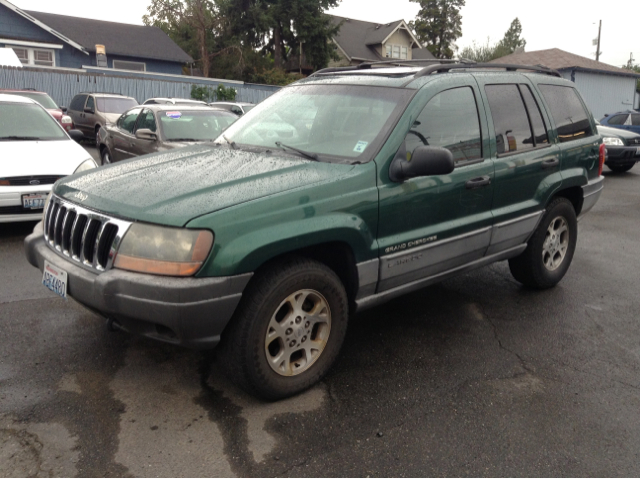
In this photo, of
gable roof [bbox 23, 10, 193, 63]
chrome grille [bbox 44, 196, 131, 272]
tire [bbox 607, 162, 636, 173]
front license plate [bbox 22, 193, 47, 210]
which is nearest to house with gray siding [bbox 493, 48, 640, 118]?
gable roof [bbox 23, 10, 193, 63]

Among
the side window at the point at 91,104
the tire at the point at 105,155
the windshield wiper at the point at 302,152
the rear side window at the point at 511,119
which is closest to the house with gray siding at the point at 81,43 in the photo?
the side window at the point at 91,104

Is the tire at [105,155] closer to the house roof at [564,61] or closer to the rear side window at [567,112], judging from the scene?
the rear side window at [567,112]

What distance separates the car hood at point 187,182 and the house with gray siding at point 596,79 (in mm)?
35556

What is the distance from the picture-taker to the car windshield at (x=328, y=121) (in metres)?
3.67

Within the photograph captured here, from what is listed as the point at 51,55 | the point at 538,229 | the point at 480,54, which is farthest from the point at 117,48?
the point at 480,54

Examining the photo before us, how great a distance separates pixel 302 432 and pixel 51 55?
32.7m

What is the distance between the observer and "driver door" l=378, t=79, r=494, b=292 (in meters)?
3.60

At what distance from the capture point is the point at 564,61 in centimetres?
3662

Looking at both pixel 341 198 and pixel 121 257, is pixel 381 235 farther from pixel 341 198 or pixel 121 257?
pixel 121 257

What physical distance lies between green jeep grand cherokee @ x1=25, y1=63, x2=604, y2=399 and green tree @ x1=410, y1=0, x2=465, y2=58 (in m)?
56.5

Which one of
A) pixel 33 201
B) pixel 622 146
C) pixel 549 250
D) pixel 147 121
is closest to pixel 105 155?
pixel 147 121

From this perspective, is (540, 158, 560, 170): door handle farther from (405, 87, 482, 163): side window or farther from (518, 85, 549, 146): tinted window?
(405, 87, 482, 163): side window

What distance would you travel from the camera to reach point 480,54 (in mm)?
59406

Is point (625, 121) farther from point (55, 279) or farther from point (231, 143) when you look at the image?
point (55, 279)
